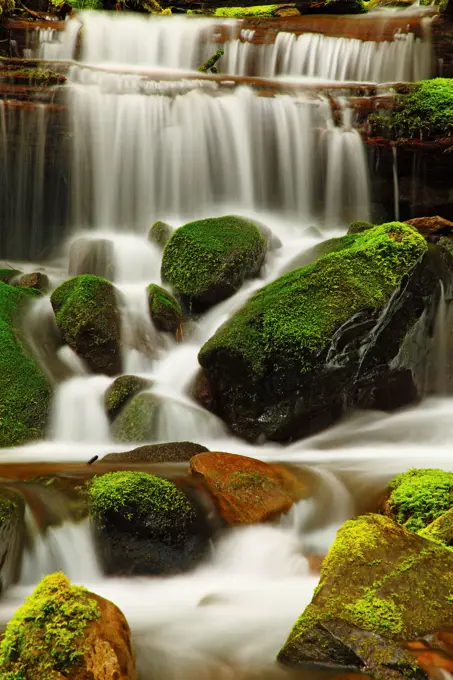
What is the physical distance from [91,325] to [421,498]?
491cm

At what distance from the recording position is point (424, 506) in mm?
5094

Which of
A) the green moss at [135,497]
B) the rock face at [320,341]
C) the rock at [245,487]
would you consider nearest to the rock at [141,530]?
the green moss at [135,497]

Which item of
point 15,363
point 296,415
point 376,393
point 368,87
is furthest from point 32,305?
point 368,87

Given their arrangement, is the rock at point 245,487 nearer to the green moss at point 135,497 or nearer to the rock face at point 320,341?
the green moss at point 135,497

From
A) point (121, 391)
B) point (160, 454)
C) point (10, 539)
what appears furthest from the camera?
point (121, 391)

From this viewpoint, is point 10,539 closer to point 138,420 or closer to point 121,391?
point 138,420

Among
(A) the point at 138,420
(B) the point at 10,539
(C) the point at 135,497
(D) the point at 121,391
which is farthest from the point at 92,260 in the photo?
(B) the point at 10,539

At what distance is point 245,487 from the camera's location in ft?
18.1

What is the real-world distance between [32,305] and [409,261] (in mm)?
4982

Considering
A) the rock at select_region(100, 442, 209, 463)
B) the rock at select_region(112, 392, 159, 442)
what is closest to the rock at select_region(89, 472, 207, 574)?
the rock at select_region(100, 442, 209, 463)

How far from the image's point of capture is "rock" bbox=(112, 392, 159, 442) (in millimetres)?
7535

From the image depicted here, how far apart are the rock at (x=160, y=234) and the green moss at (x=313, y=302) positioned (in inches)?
129

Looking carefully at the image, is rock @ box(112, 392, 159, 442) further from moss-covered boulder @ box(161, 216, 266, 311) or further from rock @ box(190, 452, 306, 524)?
moss-covered boulder @ box(161, 216, 266, 311)

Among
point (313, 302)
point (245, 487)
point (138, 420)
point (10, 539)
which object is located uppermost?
point (313, 302)
